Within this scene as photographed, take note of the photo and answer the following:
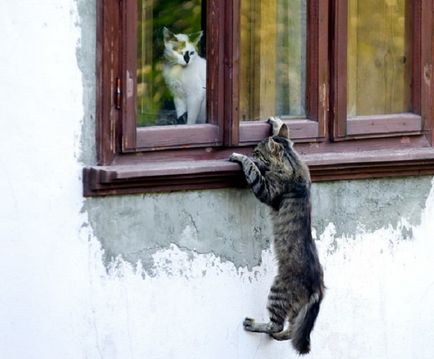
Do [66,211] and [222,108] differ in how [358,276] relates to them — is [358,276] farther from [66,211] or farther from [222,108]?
[66,211]

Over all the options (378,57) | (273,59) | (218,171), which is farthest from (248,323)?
(378,57)

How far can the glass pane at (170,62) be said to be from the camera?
6.96 m

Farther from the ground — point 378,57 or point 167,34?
point 167,34

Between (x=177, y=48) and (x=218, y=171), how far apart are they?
24.1 inches

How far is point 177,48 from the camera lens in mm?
7020

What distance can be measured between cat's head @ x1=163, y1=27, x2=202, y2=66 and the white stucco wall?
610mm

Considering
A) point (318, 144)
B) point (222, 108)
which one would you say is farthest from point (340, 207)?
point (222, 108)

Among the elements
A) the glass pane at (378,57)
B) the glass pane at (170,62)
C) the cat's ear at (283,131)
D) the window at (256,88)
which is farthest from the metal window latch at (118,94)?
the glass pane at (378,57)

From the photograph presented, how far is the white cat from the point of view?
702cm

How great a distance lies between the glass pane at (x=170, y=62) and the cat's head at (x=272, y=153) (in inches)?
12.9

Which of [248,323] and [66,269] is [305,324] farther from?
[66,269]

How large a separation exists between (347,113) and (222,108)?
0.89 metres

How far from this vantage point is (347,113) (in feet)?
25.7

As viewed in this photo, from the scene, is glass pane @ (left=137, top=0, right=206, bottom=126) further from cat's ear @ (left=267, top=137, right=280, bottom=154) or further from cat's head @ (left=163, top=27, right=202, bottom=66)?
cat's ear @ (left=267, top=137, right=280, bottom=154)
